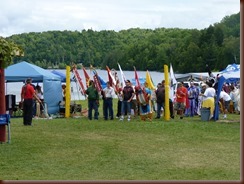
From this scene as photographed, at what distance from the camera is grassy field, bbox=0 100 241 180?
1092cm

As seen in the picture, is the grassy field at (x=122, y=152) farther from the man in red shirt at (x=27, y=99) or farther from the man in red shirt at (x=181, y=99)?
the man in red shirt at (x=181, y=99)

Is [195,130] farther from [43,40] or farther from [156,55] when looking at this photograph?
[156,55]

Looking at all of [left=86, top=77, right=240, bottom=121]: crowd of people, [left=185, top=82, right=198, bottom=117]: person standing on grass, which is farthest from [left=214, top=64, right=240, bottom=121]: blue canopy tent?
[left=185, top=82, right=198, bottom=117]: person standing on grass

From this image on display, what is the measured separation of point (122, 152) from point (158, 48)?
61452mm

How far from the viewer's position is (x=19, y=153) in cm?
1358

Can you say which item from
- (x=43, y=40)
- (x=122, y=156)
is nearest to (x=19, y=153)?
(x=122, y=156)

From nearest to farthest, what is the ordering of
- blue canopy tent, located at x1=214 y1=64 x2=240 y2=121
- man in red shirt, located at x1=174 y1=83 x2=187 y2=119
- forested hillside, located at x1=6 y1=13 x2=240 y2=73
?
blue canopy tent, located at x1=214 y1=64 x2=240 y2=121
man in red shirt, located at x1=174 y1=83 x2=187 y2=119
forested hillside, located at x1=6 y1=13 x2=240 y2=73

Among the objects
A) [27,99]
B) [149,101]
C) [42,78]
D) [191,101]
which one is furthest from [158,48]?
[27,99]

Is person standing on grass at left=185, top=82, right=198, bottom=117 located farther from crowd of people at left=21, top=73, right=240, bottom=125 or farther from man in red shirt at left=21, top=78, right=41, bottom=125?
man in red shirt at left=21, top=78, right=41, bottom=125

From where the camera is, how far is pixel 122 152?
1383cm

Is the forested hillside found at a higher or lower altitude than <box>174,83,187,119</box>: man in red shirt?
higher

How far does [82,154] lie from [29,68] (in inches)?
528

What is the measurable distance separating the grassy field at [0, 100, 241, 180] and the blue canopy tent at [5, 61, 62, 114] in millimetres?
→ 4701

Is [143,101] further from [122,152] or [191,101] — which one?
[122,152]
